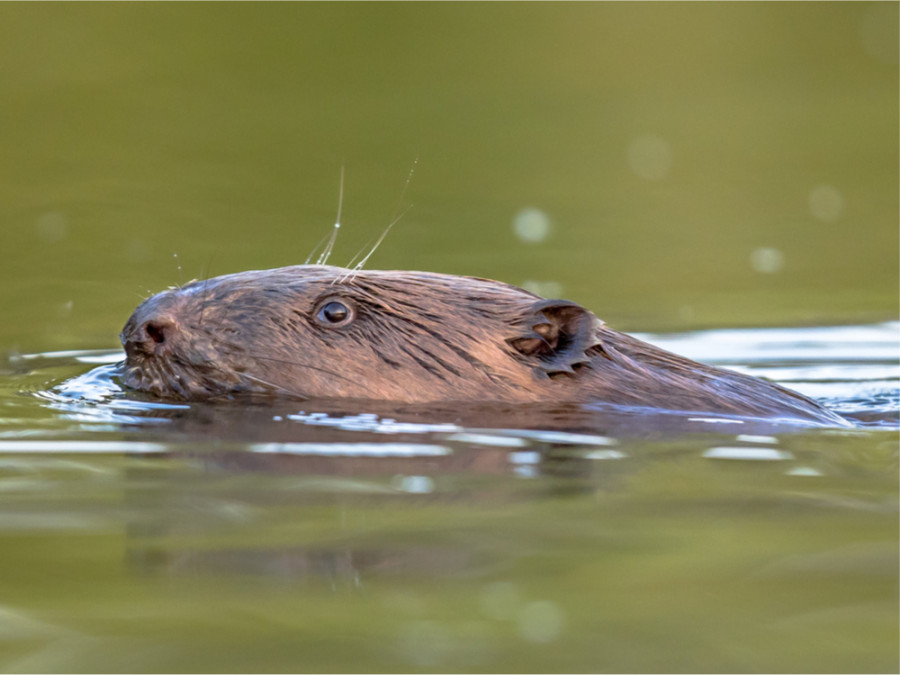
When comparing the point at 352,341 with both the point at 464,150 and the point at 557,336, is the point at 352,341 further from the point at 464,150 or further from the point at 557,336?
the point at 464,150

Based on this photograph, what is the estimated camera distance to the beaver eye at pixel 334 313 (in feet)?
16.7

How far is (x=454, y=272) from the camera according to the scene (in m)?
8.53

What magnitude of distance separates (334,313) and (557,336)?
0.80m

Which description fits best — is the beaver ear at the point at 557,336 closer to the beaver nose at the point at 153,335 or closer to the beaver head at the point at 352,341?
the beaver head at the point at 352,341

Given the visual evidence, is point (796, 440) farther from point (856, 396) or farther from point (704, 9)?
point (704, 9)

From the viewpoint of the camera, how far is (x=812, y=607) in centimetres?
287

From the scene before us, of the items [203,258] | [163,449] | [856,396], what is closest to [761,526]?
[163,449]

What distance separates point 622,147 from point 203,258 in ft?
18.9

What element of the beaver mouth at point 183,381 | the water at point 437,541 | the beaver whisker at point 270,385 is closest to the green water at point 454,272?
the water at point 437,541

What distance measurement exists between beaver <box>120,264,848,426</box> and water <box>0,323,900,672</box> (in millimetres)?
156

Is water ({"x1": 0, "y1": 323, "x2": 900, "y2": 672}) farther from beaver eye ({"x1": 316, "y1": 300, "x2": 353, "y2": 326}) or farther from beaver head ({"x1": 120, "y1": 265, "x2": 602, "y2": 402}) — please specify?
beaver eye ({"x1": 316, "y1": 300, "x2": 353, "y2": 326})

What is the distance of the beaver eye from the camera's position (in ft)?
16.7

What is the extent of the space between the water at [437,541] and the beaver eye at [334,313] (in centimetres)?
35

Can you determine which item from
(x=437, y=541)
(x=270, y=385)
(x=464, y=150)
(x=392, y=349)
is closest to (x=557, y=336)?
(x=392, y=349)
